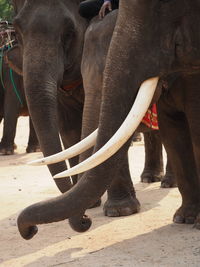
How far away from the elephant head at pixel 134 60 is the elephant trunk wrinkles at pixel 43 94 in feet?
4.59

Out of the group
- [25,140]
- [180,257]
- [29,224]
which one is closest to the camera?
[29,224]

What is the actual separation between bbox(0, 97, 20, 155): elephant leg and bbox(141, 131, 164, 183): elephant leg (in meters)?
4.00

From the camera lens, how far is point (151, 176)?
7031 mm

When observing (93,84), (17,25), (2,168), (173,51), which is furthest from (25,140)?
(173,51)

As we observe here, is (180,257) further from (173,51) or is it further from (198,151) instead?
(173,51)

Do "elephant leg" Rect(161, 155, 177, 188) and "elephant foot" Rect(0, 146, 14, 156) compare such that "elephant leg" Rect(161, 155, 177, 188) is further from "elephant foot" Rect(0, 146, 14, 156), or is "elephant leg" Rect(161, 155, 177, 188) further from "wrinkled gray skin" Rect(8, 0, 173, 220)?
"elephant foot" Rect(0, 146, 14, 156)

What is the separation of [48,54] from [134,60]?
6.72 feet

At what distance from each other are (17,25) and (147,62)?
2.27 m

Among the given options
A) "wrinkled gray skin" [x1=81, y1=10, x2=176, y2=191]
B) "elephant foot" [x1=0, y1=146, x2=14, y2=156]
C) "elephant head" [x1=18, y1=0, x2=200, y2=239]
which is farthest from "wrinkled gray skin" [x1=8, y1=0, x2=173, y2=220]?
"elephant foot" [x1=0, y1=146, x2=14, y2=156]

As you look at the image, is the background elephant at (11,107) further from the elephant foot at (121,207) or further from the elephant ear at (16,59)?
the elephant foot at (121,207)

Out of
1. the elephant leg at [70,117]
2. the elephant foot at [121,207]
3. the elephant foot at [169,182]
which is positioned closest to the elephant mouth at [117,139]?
the elephant foot at [121,207]

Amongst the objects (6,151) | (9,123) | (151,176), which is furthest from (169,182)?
(9,123)

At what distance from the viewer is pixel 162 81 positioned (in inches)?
153

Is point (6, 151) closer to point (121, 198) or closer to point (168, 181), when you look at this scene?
point (168, 181)
